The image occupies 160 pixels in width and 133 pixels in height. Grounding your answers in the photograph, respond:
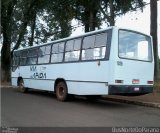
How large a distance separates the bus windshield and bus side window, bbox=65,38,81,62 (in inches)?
92.1

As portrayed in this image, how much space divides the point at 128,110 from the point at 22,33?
19.0 metres

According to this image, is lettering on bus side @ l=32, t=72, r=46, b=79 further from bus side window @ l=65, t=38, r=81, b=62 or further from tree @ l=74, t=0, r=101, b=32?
tree @ l=74, t=0, r=101, b=32

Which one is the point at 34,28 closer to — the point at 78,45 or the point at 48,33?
the point at 48,33

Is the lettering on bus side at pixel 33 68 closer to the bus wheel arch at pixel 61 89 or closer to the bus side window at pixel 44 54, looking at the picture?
the bus side window at pixel 44 54

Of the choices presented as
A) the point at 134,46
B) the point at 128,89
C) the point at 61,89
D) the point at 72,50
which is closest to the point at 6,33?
the point at 61,89

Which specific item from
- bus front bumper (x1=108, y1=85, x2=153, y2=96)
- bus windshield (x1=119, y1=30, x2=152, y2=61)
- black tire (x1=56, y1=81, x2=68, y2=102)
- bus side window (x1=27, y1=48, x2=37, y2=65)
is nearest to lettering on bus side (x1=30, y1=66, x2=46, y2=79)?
bus side window (x1=27, y1=48, x2=37, y2=65)

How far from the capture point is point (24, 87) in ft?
68.6

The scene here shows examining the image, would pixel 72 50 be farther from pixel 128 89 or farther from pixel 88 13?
pixel 88 13

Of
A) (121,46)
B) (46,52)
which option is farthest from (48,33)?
(121,46)

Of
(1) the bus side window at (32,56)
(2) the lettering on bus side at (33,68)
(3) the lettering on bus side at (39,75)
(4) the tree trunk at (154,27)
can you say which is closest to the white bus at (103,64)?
(3) the lettering on bus side at (39,75)

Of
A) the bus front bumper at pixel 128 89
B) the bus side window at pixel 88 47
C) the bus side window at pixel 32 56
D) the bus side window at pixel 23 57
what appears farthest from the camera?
the bus side window at pixel 23 57

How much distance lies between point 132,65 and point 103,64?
118 centimetres

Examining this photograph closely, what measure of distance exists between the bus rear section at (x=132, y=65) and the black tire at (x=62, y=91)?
11.4ft

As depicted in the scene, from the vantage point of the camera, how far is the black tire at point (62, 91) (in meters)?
15.8
